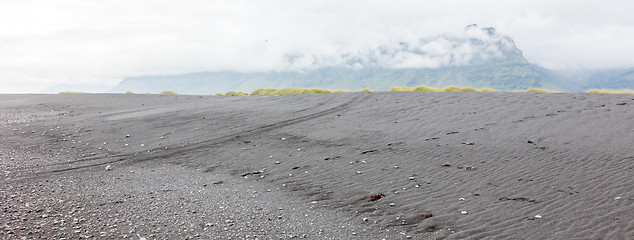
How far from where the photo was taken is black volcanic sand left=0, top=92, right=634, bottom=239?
19.6 ft

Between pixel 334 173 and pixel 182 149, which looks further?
pixel 182 149

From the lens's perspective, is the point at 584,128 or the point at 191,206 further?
the point at 584,128

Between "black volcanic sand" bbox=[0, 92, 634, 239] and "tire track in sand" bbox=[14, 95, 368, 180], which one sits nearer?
"black volcanic sand" bbox=[0, 92, 634, 239]

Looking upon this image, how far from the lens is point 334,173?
871 centimetres

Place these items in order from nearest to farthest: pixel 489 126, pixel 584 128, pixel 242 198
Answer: pixel 242 198 < pixel 584 128 < pixel 489 126

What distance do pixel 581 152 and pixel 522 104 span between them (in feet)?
21.3

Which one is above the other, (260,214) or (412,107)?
(412,107)

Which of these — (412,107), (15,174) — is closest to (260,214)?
(15,174)

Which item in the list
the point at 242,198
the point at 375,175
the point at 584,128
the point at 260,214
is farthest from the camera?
the point at 584,128

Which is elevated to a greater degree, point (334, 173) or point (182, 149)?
point (182, 149)

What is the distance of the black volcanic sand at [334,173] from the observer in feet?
19.6

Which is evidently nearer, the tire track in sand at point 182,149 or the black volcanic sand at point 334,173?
the black volcanic sand at point 334,173

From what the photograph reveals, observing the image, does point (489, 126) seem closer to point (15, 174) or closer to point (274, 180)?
point (274, 180)

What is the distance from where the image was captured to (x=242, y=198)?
24.4ft
